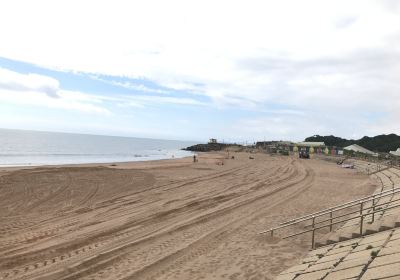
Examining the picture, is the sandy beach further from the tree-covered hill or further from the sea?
the tree-covered hill

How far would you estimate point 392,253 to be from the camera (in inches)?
262

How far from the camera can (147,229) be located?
13.6 metres

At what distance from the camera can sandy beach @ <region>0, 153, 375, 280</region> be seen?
31.7ft

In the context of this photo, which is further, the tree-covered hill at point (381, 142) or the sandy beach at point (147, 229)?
the tree-covered hill at point (381, 142)

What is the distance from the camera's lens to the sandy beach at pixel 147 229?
9656 millimetres

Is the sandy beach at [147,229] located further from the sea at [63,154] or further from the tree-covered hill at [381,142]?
the tree-covered hill at [381,142]

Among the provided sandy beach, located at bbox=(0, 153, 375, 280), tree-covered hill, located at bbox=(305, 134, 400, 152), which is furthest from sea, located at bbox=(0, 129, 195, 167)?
tree-covered hill, located at bbox=(305, 134, 400, 152)

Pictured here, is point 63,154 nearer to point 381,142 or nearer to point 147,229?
point 147,229

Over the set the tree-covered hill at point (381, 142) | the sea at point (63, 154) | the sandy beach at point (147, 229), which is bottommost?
the sandy beach at point (147, 229)

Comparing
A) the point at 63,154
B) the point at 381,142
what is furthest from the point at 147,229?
the point at 381,142

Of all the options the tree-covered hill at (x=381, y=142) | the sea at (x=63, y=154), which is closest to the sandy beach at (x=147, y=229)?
the sea at (x=63, y=154)

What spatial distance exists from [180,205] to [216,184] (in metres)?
8.89

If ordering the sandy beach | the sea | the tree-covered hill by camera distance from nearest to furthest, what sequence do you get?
the sandy beach
the sea
the tree-covered hill

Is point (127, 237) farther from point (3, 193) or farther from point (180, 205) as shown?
point (3, 193)
